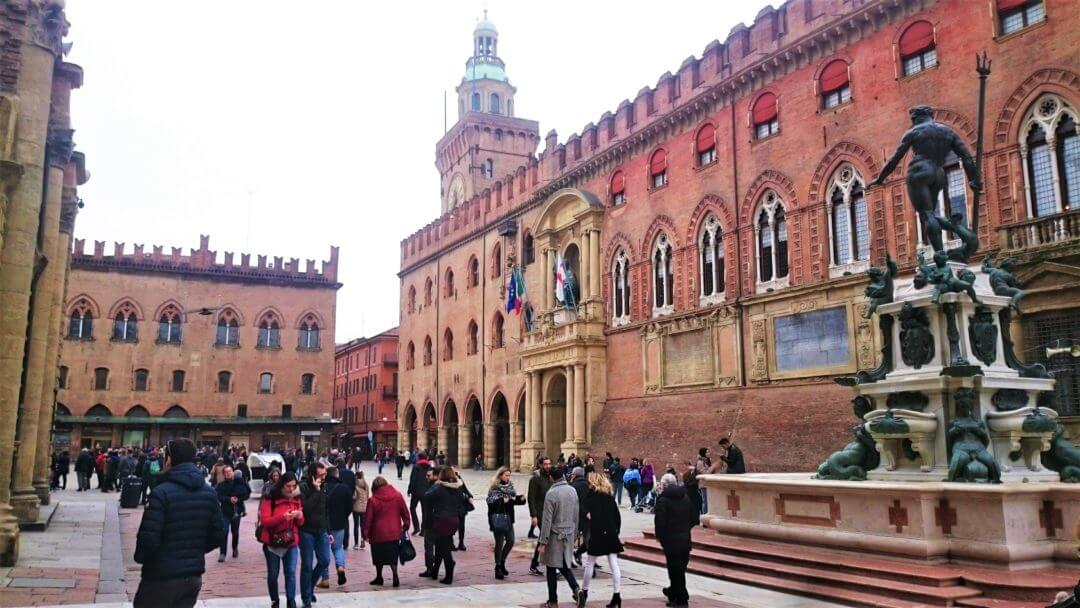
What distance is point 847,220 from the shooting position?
22.3 meters

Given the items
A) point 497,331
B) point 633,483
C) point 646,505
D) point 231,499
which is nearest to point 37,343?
Result: point 231,499

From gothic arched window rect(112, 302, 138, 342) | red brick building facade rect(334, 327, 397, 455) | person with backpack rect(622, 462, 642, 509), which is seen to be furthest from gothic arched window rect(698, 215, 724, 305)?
red brick building facade rect(334, 327, 397, 455)

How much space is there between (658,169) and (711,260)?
4.65 meters

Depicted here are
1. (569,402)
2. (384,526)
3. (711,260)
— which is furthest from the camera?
(569,402)

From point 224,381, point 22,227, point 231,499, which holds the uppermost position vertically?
point 224,381

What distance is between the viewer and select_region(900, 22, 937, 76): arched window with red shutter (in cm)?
2066

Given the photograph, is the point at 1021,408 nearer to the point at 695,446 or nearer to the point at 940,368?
the point at 940,368

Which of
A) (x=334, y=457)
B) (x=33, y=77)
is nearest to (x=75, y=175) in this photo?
(x=33, y=77)

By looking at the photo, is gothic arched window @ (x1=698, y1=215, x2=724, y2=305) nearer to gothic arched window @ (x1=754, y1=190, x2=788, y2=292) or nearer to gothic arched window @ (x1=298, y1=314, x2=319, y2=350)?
gothic arched window @ (x1=754, y1=190, x2=788, y2=292)

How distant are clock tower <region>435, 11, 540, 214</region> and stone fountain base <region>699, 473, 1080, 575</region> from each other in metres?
40.8

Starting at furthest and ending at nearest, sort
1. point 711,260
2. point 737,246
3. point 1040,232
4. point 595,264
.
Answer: point 595,264, point 711,260, point 737,246, point 1040,232

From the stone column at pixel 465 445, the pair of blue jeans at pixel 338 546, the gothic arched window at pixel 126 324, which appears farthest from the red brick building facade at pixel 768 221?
the gothic arched window at pixel 126 324

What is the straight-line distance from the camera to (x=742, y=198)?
84.6 ft

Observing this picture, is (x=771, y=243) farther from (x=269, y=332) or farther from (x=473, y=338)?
(x=269, y=332)
